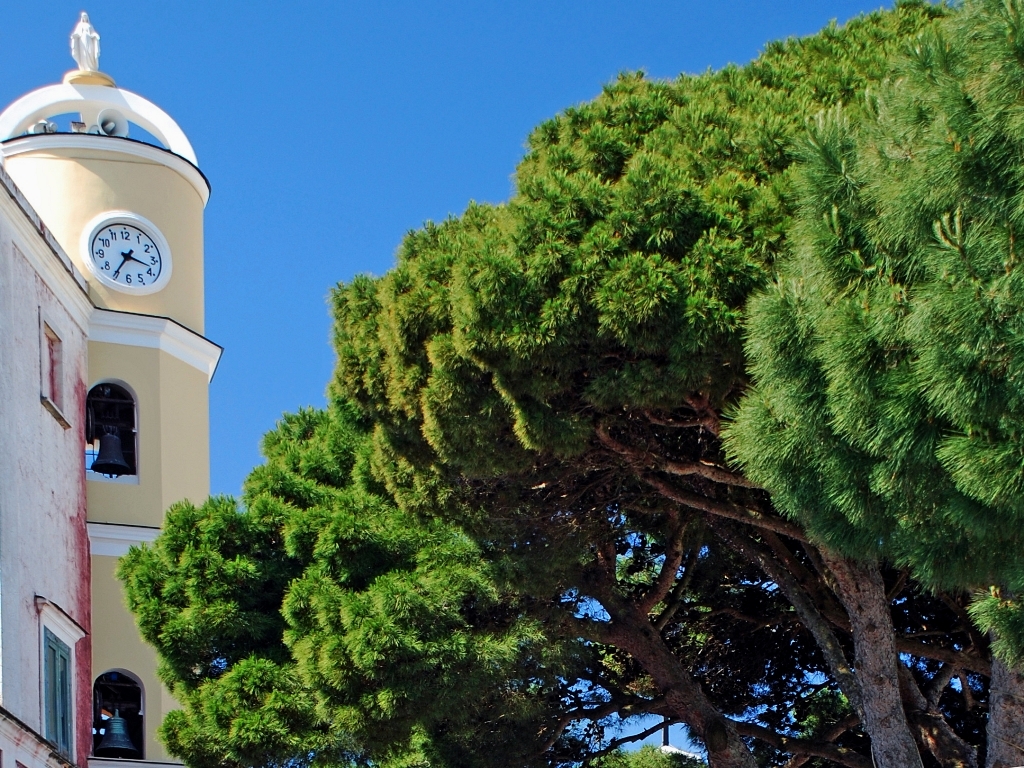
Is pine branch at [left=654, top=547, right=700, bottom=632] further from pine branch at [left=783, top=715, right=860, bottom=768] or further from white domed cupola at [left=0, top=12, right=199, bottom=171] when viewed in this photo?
white domed cupola at [left=0, top=12, right=199, bottom=171]

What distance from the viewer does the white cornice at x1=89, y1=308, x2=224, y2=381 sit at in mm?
23312

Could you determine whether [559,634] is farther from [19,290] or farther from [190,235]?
[190,235]

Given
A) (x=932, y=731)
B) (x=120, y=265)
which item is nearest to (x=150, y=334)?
(x=120, y=265)

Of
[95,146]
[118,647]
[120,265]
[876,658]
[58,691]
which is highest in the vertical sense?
[95,146]

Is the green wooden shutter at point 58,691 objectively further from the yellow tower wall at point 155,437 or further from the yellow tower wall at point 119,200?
the yellow tower wall at point 119,200

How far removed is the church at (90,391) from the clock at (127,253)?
0.02 m

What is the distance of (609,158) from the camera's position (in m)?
14.0

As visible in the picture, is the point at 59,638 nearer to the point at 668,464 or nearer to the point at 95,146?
the point at 95,146

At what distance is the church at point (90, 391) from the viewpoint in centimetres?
1836

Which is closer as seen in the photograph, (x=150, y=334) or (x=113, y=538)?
(x=113, y=538)

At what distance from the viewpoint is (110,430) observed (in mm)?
23406

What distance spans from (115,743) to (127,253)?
6.66 m

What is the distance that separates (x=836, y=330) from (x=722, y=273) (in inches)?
65.2

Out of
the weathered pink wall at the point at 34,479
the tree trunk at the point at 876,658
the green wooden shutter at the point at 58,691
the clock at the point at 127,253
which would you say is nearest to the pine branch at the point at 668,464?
the tree trunk at the point at 876,658
